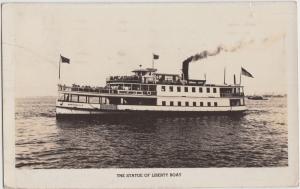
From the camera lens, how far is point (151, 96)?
82 centimetres

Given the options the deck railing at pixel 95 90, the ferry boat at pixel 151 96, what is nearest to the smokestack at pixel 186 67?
the ferry boat at pixel 151 96

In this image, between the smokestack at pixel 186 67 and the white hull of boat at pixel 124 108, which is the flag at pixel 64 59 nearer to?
the white hull of boat at pixel 124 108

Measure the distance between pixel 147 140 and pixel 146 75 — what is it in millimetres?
124

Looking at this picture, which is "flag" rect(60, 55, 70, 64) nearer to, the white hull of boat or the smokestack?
the white hull of boat

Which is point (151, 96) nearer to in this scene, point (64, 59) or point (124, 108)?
point (124, 108)

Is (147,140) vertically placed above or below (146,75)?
below

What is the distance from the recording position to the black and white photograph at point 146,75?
0.77 m

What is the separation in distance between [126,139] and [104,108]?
0.27 feet

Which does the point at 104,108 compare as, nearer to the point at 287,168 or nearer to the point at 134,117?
the point at 134,117

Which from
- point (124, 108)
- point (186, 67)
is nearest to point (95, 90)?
point (124, 108)

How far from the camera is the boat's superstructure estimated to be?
778mm

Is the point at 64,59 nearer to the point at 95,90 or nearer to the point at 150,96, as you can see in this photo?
the point at 95,90

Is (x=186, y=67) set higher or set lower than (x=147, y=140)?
higher

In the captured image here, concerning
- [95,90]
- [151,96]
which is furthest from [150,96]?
[95,90]
